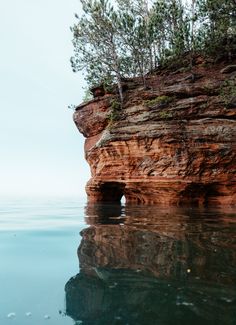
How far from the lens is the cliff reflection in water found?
11.2 ft

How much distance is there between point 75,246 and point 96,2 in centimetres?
2334

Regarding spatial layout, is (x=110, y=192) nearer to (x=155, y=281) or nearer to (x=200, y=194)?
(x=200, y=194)

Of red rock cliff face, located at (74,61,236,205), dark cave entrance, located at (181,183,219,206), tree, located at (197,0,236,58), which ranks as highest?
tree, located at (197,0,236,58)

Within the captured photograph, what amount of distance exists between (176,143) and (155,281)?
15.7 meters

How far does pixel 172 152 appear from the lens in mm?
19578

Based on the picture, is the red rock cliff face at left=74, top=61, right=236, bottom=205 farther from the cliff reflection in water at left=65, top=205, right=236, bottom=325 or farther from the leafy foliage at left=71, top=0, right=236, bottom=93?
the cliff reflection in water at left=65, top=205, right=236, bottom=325

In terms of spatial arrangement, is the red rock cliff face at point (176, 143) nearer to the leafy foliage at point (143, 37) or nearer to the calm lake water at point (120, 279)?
the leafy foliage at point (143, 37)

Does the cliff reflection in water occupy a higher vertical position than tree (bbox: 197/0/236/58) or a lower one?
lower

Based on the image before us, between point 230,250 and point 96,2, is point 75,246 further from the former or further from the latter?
point 96,2

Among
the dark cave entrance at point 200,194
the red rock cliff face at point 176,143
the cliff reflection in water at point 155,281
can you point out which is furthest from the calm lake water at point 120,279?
the dark cave entrance at point 200,194

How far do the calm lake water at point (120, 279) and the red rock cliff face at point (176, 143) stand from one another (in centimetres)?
1132

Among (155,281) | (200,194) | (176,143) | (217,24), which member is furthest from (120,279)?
(217,24)

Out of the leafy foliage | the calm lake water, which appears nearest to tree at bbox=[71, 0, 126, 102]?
the leafy foliage

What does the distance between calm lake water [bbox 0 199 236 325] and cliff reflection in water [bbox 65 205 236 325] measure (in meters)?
0.01
